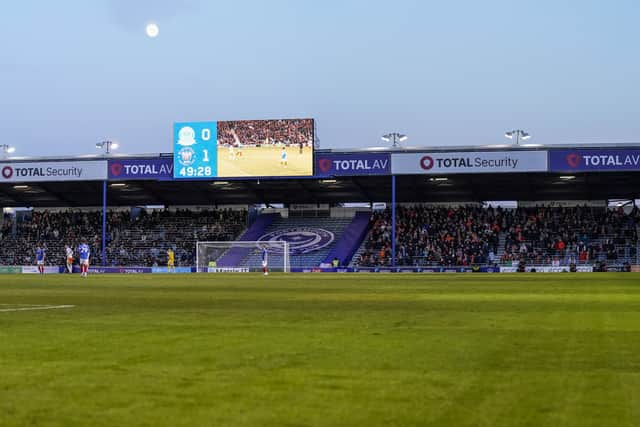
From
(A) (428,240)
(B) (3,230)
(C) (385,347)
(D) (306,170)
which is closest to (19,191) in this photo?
(B) (3,230)

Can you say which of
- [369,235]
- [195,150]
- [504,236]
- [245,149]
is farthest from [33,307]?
[369,235]

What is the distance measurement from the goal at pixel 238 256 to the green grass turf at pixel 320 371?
47.0 meters

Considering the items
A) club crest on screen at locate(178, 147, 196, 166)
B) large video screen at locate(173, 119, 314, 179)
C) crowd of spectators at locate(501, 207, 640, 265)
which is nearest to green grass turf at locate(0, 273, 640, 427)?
large video screen at locate(173, 119, 314, 179)

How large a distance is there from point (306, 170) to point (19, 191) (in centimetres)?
2754

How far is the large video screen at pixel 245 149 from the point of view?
57094 millimetres

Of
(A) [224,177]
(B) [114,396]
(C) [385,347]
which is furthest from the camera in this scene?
(A) [224,177]

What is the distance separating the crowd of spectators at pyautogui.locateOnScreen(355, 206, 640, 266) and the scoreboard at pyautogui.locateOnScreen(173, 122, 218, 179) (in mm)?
12647

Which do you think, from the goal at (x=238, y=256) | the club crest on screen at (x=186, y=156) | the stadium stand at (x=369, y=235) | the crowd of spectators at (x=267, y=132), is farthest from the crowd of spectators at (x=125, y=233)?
the crowd of spectators at (x=267, y=132)

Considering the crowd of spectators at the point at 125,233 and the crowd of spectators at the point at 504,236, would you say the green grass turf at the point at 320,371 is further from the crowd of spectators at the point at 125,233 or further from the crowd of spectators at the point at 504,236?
the crowd of spectators at the point at 125,233

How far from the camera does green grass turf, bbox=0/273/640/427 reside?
4.98 metres

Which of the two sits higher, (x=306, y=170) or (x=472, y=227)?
(x=306, y=170)

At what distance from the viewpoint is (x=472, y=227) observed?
2414 inches

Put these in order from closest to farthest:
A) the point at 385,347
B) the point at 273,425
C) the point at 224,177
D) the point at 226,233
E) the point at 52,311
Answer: the point at 273,425 < the point at 385,347 < the point at 52,311 < the point at 224,177 < the point at 226,233

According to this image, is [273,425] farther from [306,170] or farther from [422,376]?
[306,170]
